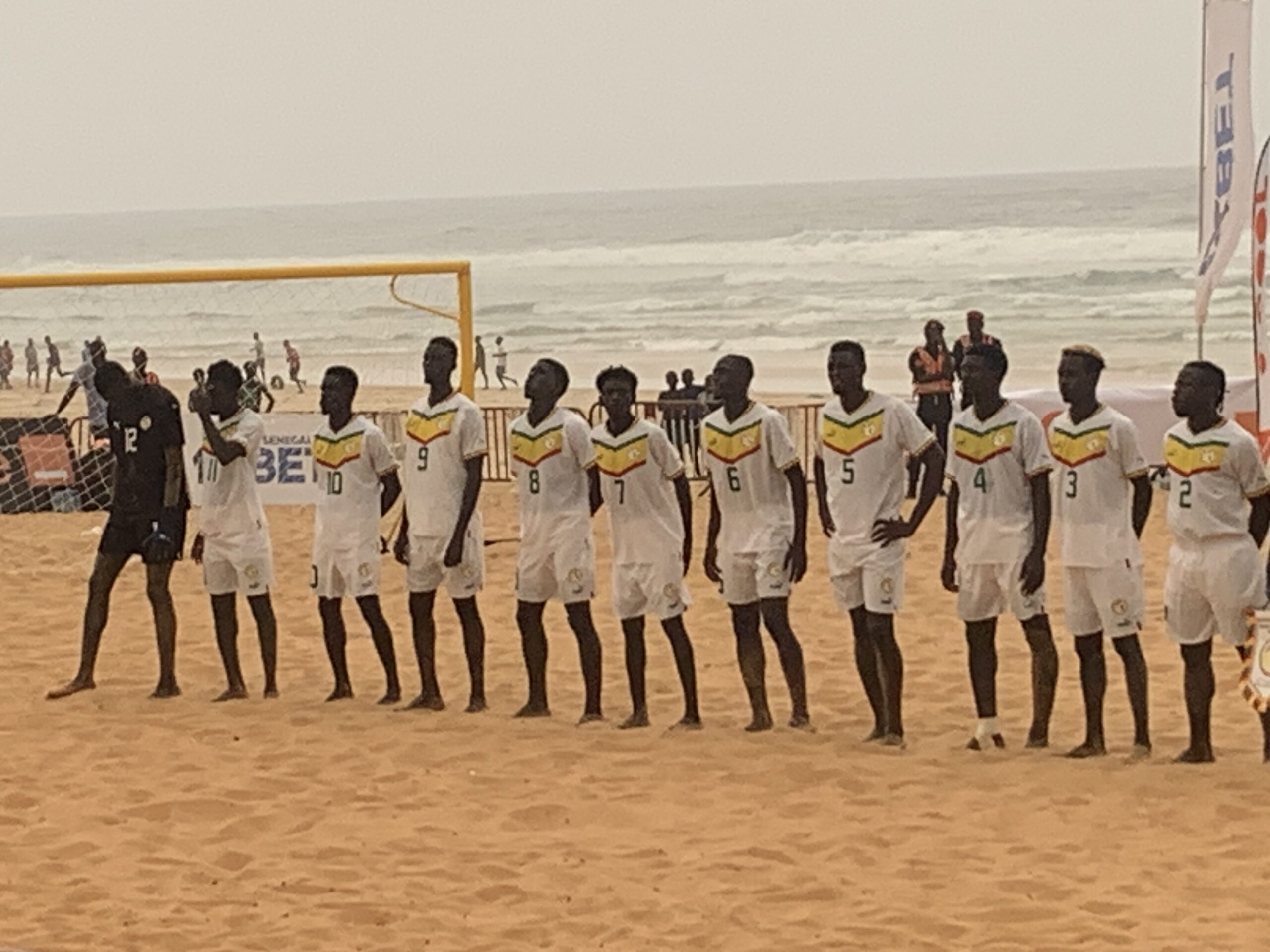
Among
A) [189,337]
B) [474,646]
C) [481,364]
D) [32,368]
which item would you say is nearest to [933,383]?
[474,646]

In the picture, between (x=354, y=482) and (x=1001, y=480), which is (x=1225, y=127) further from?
(x=354, y=482)

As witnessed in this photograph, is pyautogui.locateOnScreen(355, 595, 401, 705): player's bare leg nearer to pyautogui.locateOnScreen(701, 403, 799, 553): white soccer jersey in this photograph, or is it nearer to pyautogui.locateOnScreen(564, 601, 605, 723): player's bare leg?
pyautogui.locateOnScreen(564, 601, 605, 723): player's bare leg

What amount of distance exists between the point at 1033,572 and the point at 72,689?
16.4 ft

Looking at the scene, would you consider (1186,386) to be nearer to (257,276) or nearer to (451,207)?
(257,276)

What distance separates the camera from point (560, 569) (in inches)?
422

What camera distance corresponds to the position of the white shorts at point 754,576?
10.3 meters

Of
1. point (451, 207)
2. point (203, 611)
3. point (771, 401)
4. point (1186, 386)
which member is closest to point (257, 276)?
point (203, 611)

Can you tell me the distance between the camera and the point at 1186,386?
927 cm

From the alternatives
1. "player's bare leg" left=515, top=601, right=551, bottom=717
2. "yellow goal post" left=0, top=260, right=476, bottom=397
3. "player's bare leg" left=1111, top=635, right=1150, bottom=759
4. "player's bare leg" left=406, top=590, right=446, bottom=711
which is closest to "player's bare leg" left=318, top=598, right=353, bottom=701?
"player's bare leg" left=406, top=590, right=446, bottom=711

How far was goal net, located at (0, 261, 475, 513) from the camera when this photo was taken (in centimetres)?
1716

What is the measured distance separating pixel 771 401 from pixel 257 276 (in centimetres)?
1681

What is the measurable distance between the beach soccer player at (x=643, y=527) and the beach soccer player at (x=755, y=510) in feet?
0.63

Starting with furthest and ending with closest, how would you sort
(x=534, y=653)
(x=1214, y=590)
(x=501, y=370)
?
(x=501, y=370), (x=534, y=653), (x=1214, y=590)

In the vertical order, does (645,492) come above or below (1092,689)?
above
